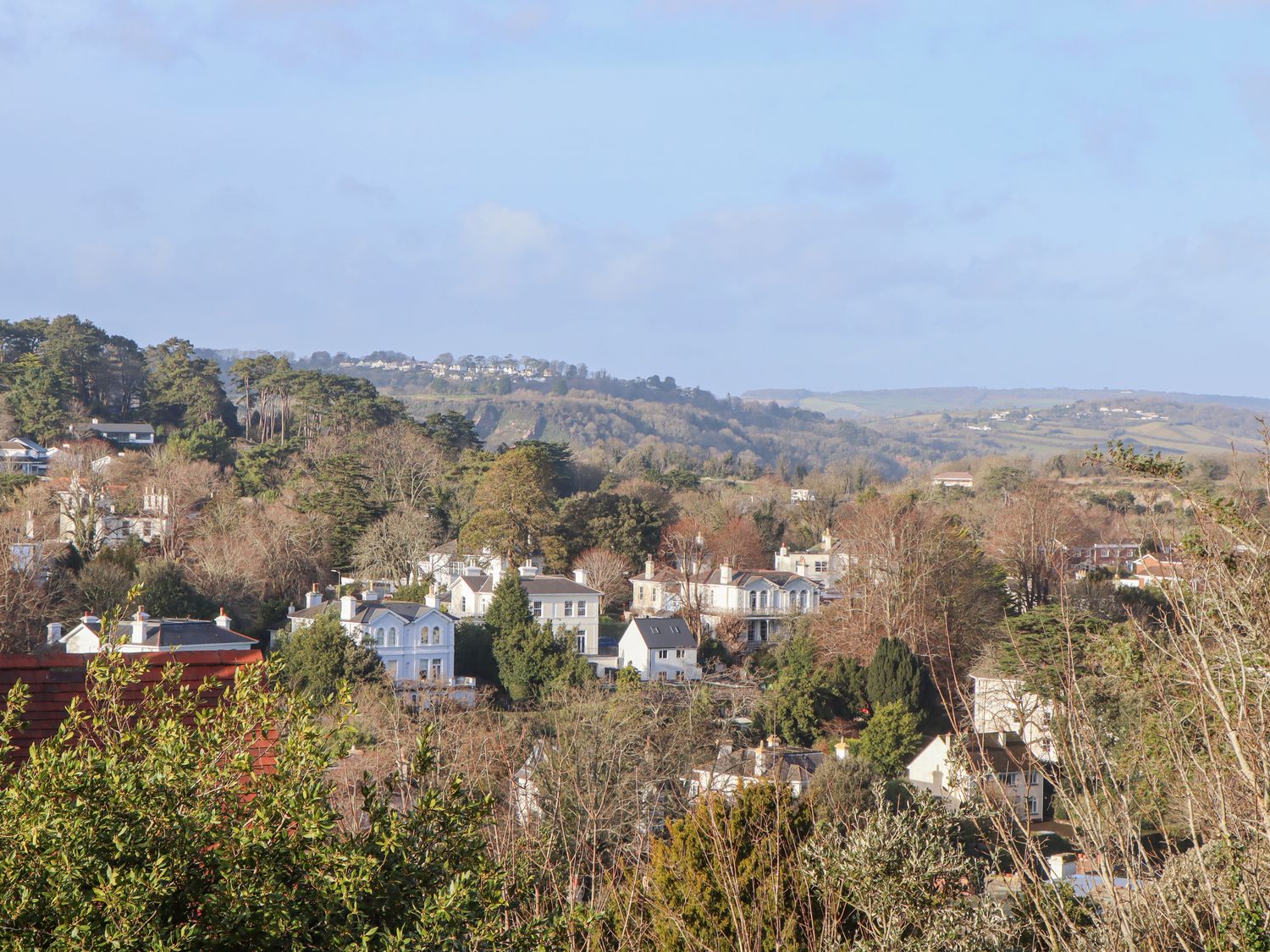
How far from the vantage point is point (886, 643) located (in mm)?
32250

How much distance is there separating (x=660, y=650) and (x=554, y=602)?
4030 mm

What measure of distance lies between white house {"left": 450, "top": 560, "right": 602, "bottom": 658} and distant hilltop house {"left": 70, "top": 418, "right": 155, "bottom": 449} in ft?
77.0

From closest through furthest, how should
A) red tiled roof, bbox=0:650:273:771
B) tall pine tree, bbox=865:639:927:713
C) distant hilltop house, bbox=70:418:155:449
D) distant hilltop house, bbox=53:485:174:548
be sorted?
1. red tiled roof, bbox=0:650:273:771
2. tall pine tree, bbox=865:639:927:713
3. distant hilltop house, bbox=53:485:174:548
4. distant hilltop house, bbox=70:418:155:449

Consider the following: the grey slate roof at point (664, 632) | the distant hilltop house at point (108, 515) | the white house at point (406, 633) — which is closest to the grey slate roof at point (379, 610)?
the white house at point (406, 633)

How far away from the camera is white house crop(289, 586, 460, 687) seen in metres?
33.0

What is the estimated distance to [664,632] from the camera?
37.1 m

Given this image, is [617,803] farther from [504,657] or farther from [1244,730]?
[504,657]

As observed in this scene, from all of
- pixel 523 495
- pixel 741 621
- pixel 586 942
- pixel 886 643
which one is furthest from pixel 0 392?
pixel 586 942

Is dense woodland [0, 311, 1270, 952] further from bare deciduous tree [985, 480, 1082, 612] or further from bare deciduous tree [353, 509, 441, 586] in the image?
bare deciduous tree [985, 480, 1082, 612]

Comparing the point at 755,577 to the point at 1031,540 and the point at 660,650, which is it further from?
the point at 1031,540

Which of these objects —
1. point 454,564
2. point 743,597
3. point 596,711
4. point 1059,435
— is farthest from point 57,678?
point 1059,435

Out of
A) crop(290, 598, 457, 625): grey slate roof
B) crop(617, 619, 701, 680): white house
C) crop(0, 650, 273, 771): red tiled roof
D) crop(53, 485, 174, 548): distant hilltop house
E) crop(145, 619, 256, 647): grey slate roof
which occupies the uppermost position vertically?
crop(0, 650, 273, 771): red tiled roof

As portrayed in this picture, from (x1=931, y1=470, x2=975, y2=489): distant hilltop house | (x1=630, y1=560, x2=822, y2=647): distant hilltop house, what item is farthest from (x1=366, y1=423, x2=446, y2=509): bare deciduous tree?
(x1=931, y1=470, x2=975, y2=489): distant hilltop house

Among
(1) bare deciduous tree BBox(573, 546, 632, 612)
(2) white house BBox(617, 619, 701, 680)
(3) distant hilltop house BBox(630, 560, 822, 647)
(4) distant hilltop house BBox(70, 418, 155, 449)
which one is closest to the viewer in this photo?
(2) white house BBox(617, 619, 701, 680)
